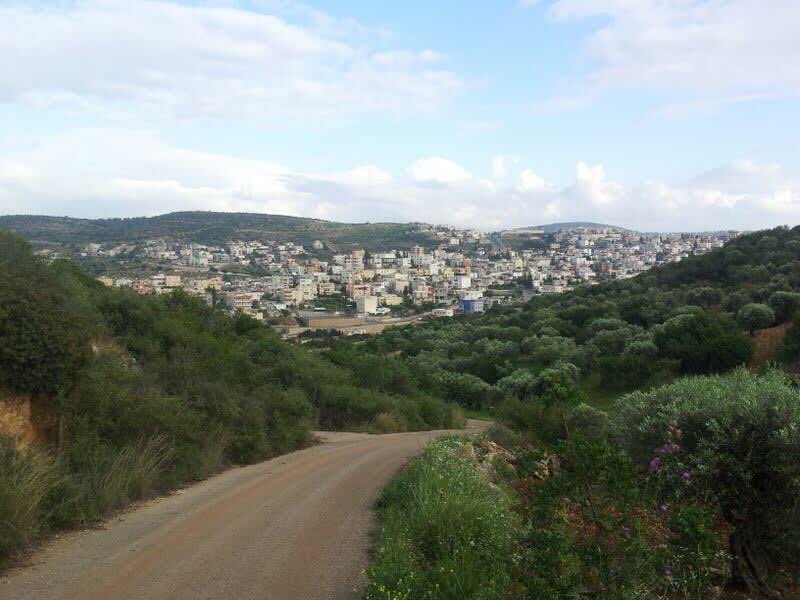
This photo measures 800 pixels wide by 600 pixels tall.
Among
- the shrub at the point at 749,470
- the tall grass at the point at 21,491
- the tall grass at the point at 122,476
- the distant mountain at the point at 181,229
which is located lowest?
the tall grass at the point at 122,476

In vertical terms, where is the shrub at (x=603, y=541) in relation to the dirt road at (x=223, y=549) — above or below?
above

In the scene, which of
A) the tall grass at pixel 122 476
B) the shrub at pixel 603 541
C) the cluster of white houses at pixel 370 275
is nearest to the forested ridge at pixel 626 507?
the shrub at pixel 603 541

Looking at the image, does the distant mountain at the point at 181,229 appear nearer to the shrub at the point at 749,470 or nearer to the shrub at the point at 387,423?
the shrub at the point at 387,423

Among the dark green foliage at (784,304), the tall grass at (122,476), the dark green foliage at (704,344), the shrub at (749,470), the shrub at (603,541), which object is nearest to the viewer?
the shrub at (603,541)

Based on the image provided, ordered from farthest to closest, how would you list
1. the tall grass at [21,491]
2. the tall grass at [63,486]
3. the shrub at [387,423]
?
the shrub at [387,423] < the tall grass at [63,486] < the tall grass at [21,491]

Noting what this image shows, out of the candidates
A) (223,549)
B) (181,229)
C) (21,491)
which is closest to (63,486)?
(21,491)

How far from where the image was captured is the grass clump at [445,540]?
5.64 m

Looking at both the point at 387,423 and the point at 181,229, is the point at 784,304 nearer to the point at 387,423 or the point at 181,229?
the point at 387,423

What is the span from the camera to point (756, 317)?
40375mm

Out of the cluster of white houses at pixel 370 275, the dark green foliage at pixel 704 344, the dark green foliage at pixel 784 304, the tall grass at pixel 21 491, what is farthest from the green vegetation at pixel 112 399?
the cluster of white houses at pixel 370 275

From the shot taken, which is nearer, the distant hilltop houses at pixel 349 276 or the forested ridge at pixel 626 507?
the forested ridge at pixel 626 507

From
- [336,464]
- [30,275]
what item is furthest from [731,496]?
[30,275]

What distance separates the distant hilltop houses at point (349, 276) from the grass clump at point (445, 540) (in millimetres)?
70510

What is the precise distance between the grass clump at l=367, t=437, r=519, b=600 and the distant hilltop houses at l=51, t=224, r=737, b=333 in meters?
70.5
